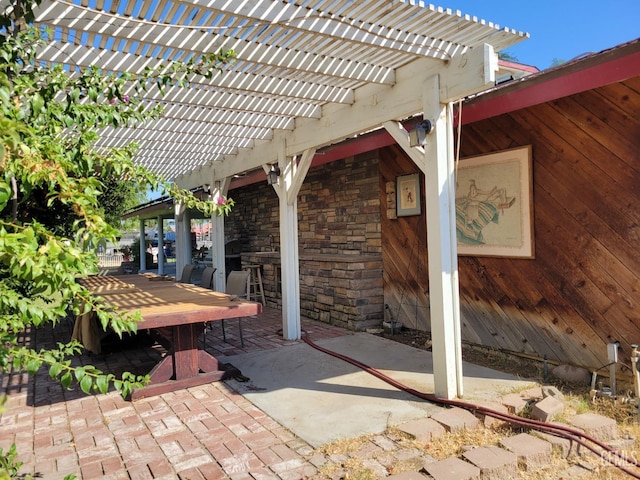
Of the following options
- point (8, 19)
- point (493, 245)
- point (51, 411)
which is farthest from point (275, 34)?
point (51, 411)

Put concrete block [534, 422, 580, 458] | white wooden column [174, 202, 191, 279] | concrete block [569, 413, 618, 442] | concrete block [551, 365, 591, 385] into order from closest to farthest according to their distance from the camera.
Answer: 1. concrete block [534, 422, 580, 458]
2. concrete block [569, 413, 618, 442]
3. concrete block [551, 365, 591, 385]
4. white wooden column [174, 202, 191, 279]

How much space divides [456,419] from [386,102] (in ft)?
8.42

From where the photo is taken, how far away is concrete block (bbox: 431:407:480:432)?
2.93 meters

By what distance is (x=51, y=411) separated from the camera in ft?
11.4

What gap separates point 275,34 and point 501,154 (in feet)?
8.15

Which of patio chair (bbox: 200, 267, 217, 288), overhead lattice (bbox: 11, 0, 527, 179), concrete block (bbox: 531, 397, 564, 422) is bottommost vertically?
concrete block (bbox: 531, 397, 564, 422)

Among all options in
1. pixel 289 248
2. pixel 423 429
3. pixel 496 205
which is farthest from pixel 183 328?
pixel 496 205

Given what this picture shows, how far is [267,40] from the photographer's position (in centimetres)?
333

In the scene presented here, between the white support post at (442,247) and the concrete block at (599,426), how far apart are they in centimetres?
82

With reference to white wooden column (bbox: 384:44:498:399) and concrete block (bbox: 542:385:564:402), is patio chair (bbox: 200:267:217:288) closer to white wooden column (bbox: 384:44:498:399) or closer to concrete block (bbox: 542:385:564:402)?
white wooden column (bbox: 384:44:498:399)

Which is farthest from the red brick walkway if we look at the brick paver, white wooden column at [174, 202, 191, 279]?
white wooden column at [174, 202, 191, 279]

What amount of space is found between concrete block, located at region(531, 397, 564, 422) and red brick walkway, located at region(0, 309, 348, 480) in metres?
1.50

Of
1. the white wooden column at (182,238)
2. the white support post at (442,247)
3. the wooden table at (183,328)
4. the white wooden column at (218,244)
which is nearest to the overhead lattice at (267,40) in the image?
the white support post at (442,247)

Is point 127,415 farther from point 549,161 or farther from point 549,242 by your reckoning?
point 549,161
